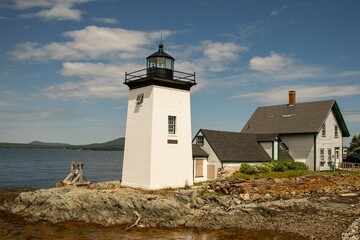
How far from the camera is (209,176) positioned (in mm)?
28141

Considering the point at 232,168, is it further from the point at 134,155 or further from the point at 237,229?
the point at 237,229

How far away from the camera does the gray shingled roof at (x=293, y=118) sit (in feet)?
114

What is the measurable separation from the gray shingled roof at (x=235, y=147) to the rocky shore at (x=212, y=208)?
433 cm

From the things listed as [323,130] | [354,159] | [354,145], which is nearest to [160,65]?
[323,130]

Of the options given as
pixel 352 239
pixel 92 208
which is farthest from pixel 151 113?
pixel 352 239

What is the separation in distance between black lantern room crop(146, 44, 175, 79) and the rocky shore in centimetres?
759

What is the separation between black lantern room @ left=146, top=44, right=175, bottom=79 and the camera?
24219mm

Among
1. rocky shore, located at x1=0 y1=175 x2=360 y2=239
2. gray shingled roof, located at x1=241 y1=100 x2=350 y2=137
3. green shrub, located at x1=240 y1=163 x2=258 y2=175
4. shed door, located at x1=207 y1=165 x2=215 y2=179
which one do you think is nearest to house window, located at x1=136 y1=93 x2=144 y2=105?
rocky shore, located at x1=0 y1=175 x2=360 y2=239

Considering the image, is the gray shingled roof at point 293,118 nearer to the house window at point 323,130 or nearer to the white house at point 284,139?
the white house at point 284,139

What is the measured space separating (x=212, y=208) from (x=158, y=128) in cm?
627

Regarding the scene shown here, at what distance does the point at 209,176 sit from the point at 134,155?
21.5 ft

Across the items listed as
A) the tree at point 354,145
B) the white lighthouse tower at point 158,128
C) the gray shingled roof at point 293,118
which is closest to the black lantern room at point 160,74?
the white lighthouse tower at point 158,128

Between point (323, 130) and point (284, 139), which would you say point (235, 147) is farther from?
point (323, 130)

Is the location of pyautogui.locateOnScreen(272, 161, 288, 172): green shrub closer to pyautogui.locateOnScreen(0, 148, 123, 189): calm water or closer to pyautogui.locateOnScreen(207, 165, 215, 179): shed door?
pyautogui.locateOnScreen(207, 165, 215, 179): shed door
